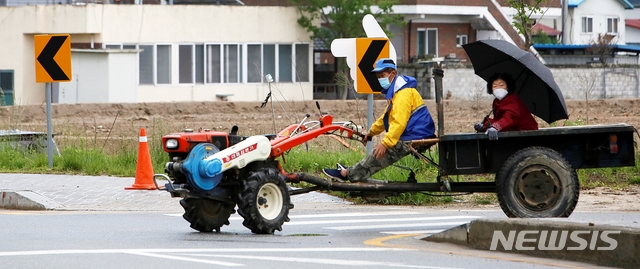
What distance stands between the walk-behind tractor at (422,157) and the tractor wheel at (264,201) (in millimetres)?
10

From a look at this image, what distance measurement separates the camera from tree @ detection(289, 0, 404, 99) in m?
49.5

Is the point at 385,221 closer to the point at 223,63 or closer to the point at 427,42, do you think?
the point at 223,63

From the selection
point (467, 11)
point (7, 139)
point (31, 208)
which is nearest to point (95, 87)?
point (467, 11)

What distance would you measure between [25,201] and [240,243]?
18.0ft

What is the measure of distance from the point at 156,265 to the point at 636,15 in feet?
288

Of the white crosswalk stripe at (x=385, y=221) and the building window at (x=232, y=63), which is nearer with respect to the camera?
the white crosswalk stripe at (x=385, y=221)

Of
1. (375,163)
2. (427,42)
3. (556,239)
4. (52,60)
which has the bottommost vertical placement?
(556,239)

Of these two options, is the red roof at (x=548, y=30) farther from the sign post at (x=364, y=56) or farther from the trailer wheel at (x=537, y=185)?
the trailer wheel at (x=537, y=185)

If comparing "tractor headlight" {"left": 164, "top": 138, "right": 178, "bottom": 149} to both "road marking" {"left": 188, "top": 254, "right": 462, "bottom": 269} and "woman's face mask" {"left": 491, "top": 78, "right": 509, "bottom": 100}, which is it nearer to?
"road marking" {"left": 188, "top": 254, "right": 462, "bottom": 269}

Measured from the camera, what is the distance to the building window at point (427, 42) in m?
56.4

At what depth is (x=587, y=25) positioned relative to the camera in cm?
7656

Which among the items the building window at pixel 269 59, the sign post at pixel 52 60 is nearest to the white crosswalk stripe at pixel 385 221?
the sign post at pixel 52 60

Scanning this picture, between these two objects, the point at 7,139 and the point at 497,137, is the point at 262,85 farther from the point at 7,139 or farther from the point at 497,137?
the point at 497,137

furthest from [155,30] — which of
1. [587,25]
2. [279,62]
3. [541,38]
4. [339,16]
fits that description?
[587,25]
